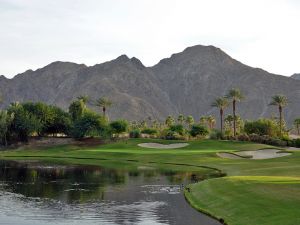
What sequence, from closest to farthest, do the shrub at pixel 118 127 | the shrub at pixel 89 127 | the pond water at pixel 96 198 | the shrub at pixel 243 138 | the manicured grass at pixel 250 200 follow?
1. the manicured grass at pixel 250 200
2. the pond water at pixel 96 198
3. the shrub at pixel 243 138
4. the shrub at pixel 89 127
5. the shrub at pixel 118 127

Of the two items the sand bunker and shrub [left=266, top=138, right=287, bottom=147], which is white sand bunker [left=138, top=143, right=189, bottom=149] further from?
the sand bunker

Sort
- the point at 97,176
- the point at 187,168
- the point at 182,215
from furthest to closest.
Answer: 1. the point at 187,168
2. the point at 97,176
3. the point at 182,215

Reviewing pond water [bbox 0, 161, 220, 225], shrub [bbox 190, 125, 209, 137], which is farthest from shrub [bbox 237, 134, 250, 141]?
pond water [bbox 0, 161, 220, 225]

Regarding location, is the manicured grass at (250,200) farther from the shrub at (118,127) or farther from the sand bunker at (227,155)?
the shrub at (118,127)

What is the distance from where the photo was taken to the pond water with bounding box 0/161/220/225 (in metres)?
41.0

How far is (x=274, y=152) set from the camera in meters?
113

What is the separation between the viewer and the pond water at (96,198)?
135ft

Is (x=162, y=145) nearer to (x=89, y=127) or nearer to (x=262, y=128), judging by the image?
(x=89, y=127)

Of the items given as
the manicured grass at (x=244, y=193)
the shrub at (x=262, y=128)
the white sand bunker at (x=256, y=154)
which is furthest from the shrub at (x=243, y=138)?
the manicured grass at (x=244, y=193)

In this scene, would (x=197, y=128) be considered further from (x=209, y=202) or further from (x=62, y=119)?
(x=209, y=202)

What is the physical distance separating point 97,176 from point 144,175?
7361 millimetres

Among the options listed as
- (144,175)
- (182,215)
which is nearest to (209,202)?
(182,215)

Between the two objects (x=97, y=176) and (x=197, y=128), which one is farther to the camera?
(x=197, y=128)

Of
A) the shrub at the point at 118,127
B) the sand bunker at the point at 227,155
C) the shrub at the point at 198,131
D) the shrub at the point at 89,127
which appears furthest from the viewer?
the shrub at the point at 198,131
